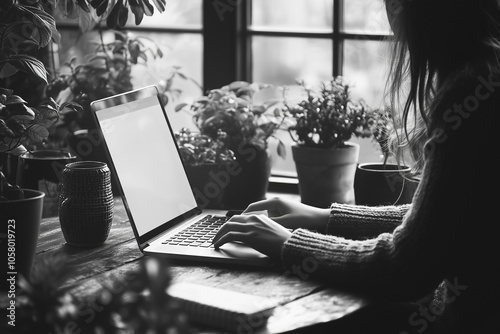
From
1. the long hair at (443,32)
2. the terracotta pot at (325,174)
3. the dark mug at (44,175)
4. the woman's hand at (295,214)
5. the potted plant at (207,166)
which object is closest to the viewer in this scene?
the long hair at (443,32)

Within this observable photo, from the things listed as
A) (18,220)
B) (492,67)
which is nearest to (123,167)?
(18,220)

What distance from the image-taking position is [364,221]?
1741mm

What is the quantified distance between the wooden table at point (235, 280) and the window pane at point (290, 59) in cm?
103

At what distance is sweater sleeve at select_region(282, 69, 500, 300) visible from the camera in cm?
134

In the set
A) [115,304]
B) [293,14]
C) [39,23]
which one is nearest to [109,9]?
[39,23]

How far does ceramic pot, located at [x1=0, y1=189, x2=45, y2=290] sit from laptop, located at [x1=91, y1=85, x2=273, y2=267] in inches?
10.0

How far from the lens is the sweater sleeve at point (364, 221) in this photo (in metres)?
1.72

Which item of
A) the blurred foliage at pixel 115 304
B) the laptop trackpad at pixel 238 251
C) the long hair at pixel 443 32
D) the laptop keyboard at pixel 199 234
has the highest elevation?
the long hair at pixel 443 32

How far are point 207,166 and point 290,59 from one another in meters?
0.66

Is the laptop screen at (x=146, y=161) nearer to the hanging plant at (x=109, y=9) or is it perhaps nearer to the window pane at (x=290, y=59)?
the hanging plant at (x=109, y=9)

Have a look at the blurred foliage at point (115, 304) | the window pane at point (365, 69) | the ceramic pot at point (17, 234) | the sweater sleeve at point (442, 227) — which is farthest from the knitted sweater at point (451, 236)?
the window pane at point (365, 69)

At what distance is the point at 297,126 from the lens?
90.0 inches

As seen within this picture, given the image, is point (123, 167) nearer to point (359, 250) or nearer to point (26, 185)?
point (26, 185)

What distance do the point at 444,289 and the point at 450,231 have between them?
35 cm
